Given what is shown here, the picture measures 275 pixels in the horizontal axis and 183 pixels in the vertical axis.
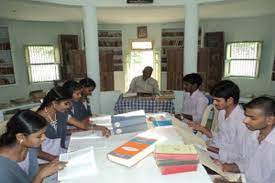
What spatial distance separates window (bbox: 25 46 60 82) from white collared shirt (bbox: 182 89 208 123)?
471cm

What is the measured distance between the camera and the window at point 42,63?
20.5 ft

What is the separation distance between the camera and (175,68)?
684 centimetres

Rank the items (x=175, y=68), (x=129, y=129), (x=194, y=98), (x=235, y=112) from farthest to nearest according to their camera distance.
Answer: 1. (x=175, y=68)
2. (x=194, y=98)
3. (x=235, y=112)
4. (x=129, y=129)

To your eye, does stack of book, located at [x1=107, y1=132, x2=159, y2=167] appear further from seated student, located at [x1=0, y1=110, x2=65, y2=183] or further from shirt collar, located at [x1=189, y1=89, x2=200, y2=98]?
shirt collar, located at [x1=189, y1=89, x2=200, y2=98]

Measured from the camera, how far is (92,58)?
407 centimetres

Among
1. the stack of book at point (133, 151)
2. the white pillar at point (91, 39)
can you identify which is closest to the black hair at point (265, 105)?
the stack of book at point (133, 151)

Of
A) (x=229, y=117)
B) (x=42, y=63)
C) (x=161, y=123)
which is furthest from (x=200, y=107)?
(x=42, y=63)

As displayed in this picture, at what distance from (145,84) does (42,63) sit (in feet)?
11.6

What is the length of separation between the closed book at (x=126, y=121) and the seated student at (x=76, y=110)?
0.09 meters

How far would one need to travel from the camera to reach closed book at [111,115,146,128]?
1845 mm

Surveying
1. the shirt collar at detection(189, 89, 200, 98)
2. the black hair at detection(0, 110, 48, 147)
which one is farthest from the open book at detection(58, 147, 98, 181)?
the shirt collar at detection(189, 89, 200, 98)

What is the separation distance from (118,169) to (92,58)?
121 inches

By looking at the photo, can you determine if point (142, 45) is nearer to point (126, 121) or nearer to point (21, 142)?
point (126, 121)

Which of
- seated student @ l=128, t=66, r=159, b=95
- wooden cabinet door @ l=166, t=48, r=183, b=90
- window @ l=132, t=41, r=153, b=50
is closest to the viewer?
seated student @ l=128, t=66, r=159, b=95
